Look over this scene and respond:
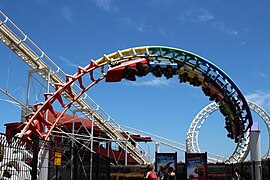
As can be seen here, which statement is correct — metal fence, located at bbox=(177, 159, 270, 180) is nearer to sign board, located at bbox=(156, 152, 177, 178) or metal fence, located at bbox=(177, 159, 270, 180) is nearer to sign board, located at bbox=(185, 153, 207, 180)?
sign board, located at bbox=(185, 153, 207, 180)

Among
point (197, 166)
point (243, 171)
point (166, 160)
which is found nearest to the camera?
point (243, 171)

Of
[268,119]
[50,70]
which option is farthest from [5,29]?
[268,119]

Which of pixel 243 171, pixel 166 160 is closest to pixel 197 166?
pixel 166 160

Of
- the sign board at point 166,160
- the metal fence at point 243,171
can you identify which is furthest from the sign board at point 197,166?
the metal fence at point 243,171

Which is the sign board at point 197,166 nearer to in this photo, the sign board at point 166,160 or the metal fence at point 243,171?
the sign board at point 166,160

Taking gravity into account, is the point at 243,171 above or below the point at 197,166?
below

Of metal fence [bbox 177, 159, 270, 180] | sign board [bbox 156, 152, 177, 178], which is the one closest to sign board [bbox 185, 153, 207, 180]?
sign board [bbox 156, 152, 177, 178]

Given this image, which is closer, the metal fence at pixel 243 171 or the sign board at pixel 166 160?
the metal fence at pixel 243 171

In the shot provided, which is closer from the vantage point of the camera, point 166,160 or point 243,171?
point 243,171

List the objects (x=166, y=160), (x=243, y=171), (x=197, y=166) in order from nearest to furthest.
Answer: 1. (x=243, y=171)
2. (x=197, y=166)
3. (x=166, y=160)

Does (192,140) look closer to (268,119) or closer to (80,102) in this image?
(268,119)

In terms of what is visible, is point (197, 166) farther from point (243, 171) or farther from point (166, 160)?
point (243, 171)

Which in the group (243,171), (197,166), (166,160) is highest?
(166,160)

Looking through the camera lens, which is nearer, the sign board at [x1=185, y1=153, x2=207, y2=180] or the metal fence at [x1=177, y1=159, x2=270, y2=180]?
the metal fence at [x1=177, y1=159, x2=270, y2=180]
